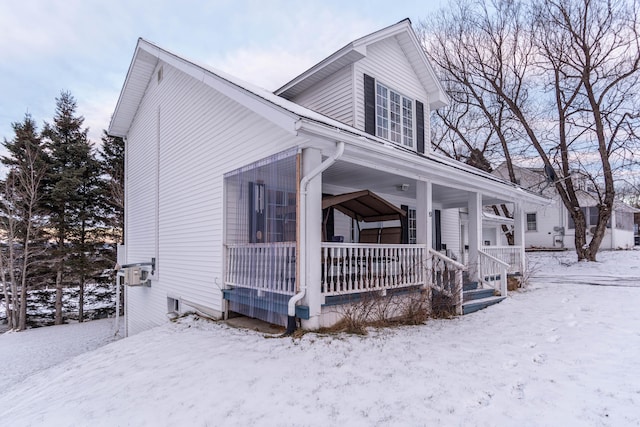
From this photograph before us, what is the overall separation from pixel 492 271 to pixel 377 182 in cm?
393

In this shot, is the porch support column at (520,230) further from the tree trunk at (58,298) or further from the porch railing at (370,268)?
the tree trunk at (58,298)

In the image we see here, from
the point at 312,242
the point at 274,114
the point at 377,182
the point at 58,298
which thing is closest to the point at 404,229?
the point at 377,182

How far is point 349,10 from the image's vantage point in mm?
14578

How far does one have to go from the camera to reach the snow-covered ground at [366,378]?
3250 millimetres

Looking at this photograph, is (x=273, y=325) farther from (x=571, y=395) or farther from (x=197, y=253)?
(x=571, y=395)

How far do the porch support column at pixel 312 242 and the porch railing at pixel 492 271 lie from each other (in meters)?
5.03

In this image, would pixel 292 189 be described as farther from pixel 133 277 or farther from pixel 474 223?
pixel 133 277

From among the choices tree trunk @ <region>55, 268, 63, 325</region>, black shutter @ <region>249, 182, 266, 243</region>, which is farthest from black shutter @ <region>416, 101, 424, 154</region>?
tree trunk @ <region>55, 268, 63, 325</region>

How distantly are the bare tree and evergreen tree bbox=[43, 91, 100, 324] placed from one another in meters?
19.1

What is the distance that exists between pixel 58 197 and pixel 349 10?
1583cm

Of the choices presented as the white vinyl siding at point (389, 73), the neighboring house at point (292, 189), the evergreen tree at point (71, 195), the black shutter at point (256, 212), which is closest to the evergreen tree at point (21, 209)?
the evergreen tree at point (71, 195)

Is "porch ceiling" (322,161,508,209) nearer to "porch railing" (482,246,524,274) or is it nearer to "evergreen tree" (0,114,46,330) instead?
"porch railing" (482,246,524,274)

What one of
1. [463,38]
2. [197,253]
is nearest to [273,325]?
[197,253]

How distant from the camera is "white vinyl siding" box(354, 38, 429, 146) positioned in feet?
28.9
